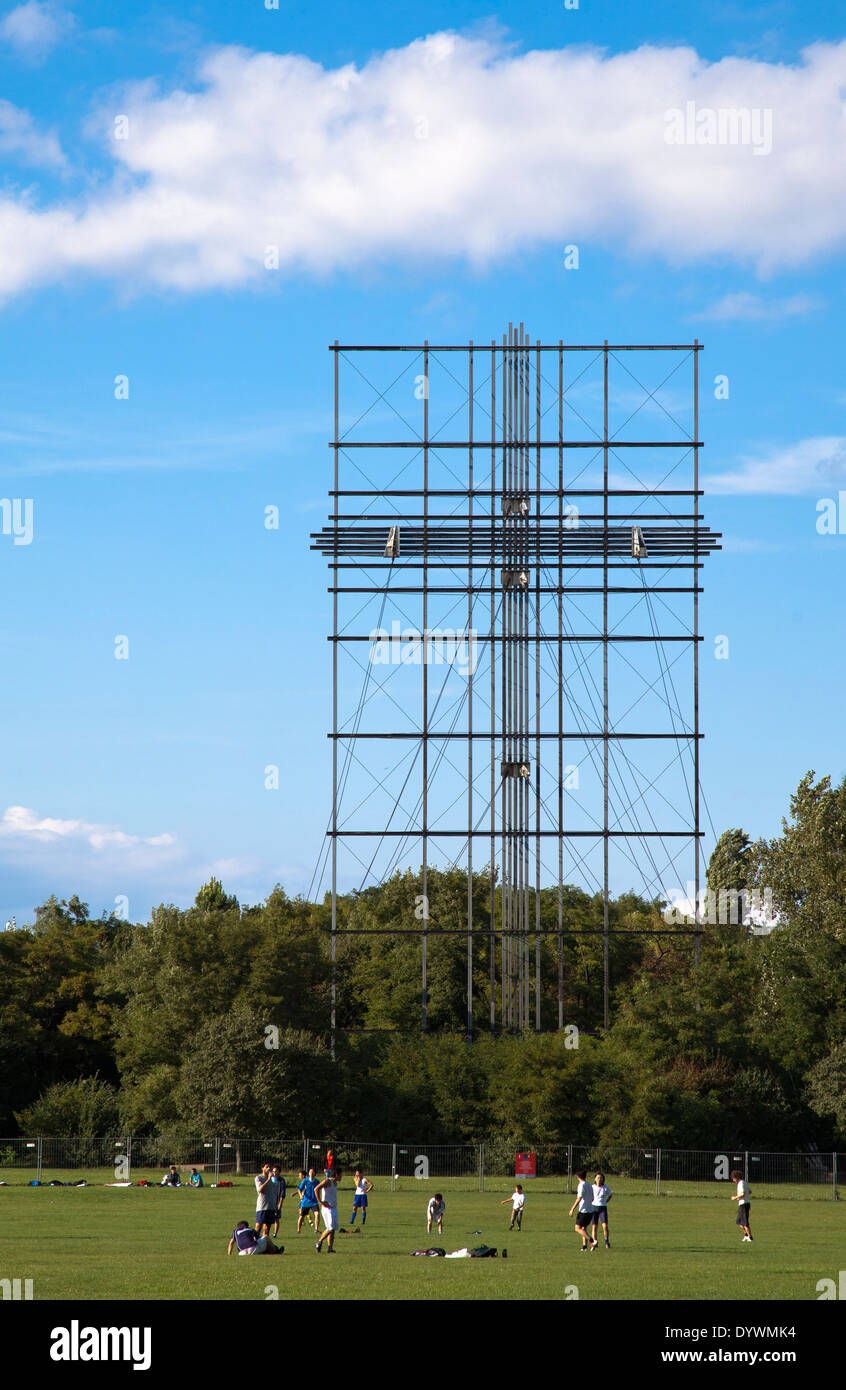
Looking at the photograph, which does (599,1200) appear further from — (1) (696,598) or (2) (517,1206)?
(1) (696,598)

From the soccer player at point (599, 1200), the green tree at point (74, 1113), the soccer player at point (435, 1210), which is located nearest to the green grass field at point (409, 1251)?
the soccer player at point (435, 1210)

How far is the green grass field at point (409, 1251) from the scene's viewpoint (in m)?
19.0

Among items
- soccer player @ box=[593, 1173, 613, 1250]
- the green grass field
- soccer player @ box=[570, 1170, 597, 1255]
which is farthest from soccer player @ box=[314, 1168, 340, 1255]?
soccer player @ box=[593, 1173, 613, 1250]

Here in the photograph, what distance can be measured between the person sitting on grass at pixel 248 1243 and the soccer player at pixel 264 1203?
0.96ft

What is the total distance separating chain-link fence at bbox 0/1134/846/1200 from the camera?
44000 millimetres

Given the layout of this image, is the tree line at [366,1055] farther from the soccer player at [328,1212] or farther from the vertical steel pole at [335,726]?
the soccer player at [328,1212]

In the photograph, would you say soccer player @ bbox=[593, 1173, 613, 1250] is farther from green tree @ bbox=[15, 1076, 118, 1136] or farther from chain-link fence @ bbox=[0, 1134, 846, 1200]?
green tree @ bbox=[15, 1076, 118, 1136]

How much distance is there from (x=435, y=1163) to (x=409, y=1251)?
2207cm

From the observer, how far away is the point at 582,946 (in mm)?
75062

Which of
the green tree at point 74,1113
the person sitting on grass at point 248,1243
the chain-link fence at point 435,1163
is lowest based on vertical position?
the chain-link fence at point 435,1163

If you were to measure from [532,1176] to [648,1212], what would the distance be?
10495 millimetres
